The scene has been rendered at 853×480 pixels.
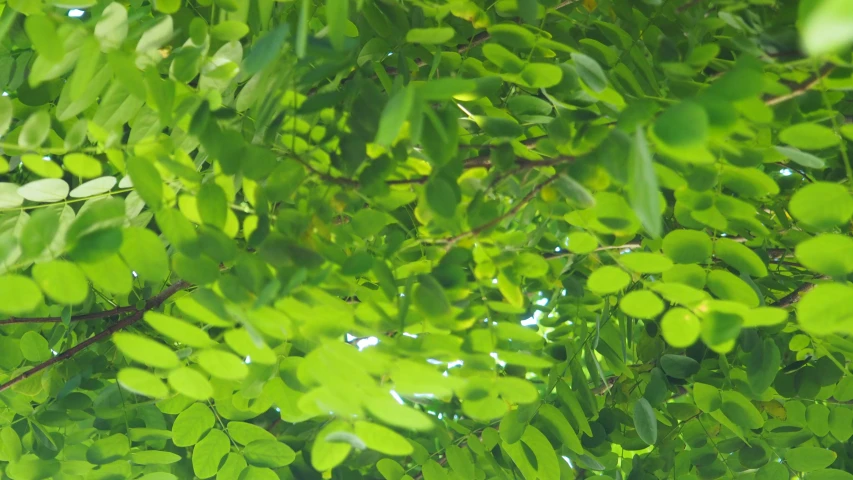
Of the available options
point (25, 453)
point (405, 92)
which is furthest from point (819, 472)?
point (25, 453)

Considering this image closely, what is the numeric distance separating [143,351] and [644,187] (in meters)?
0.41

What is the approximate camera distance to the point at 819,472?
1.10 m

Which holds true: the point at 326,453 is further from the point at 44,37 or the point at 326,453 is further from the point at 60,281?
the point at 44,37

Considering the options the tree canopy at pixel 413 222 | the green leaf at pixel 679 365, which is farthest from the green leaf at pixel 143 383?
the green leaf at pixel 679 365

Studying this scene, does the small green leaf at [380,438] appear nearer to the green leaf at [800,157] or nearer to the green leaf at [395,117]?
the green leaf at [395,117]

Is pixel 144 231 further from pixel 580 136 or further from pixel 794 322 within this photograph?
pixel 794 322

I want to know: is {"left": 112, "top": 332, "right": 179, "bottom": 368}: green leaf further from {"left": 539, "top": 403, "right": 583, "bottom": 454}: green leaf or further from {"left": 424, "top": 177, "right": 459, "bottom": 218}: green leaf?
{"left": 539, "top": 403, "right": 583, "bottom": 454}: green leaf

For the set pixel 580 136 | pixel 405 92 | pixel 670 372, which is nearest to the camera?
pixel 405 92

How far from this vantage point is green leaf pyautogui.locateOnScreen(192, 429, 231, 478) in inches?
37.4

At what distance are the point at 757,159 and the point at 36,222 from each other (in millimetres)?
694

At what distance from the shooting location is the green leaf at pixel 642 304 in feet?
2.13

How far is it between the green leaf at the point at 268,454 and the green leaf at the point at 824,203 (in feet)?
2.34

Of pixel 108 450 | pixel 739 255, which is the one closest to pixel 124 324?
pixel 108 450

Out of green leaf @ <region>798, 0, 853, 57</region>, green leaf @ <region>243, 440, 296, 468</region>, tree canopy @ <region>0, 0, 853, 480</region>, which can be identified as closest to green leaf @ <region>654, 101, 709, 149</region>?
tree canopy @ <region>0, 0, 853, 480</region>
